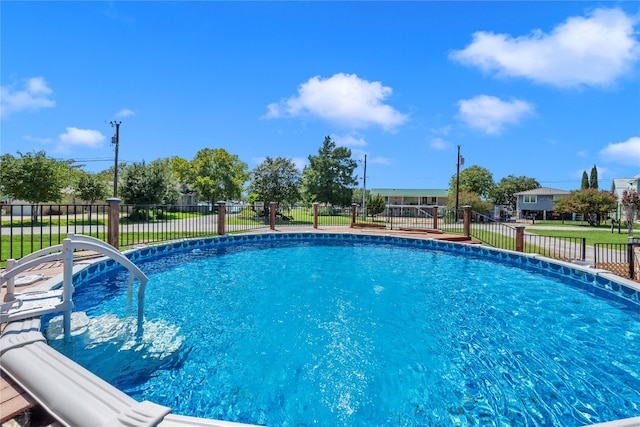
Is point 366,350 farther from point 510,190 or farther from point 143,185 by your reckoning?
point 510,190

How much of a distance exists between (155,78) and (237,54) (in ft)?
15.7

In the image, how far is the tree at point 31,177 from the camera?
17.6 m

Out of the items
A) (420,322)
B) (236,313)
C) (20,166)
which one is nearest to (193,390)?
(236,313)

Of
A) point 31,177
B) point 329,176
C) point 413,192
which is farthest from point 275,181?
point 413,192

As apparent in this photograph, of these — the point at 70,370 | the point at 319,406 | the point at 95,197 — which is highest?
the point at 95,197

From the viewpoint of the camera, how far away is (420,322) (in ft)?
16.7

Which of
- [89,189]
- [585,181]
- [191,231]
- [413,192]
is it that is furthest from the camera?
[585,181]

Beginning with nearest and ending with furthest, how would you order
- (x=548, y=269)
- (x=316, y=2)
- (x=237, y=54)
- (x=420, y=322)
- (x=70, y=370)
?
1. (x=70, y=370)
2. (x=420, y=322)
3. (x=548, y=269)
4. (x=316, y=2)
5. (x=237, y=54)

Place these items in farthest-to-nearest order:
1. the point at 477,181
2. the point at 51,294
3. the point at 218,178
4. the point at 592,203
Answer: the point at 477,181, the point at 218,178, the point at 592,203, the point at 51,294

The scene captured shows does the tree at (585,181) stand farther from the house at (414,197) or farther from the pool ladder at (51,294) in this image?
the pool ladder at (51,294)

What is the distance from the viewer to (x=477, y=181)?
51.1 metres

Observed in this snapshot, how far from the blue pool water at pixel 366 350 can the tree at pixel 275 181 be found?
14726mm

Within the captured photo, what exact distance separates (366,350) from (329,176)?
2435 cm

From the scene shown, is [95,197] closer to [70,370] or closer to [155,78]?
[155,78]
